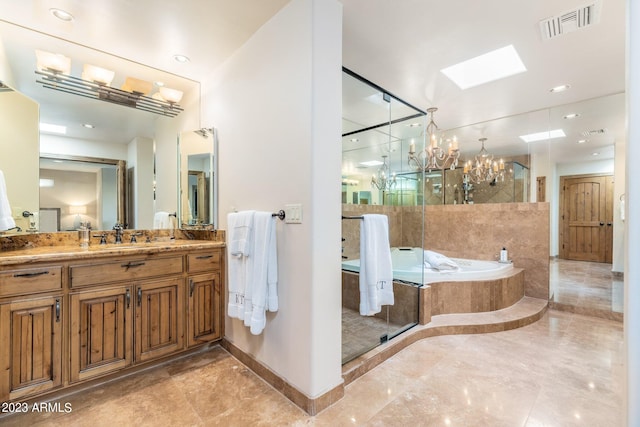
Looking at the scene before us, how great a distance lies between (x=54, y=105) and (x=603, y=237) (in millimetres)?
7000

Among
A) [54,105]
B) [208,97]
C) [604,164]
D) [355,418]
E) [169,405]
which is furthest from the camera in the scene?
[604,164]

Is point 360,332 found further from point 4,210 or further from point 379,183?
point 4,210

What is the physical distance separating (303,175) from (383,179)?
1.65 meters

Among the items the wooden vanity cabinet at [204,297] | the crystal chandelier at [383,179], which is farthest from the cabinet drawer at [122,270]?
the crystal chandelier at [383,179]

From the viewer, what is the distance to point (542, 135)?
362cm

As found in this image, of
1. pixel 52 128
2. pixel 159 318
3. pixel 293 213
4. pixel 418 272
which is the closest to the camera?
pixel 293 213

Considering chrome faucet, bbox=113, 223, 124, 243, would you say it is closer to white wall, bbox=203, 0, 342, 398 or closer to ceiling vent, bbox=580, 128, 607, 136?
white wall, bbox=203, 0, 342, 398

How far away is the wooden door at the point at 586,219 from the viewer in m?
4.17

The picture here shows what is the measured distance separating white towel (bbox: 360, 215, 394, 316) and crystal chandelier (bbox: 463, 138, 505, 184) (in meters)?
2.79

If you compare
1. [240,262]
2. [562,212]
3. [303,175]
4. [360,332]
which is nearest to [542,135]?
[562,212]

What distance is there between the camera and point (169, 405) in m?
A: 1.65

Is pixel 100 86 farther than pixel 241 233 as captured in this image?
Yes

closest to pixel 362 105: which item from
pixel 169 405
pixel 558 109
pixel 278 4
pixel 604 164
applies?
pixel 278 4

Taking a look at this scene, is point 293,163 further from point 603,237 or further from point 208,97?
point 603,237
